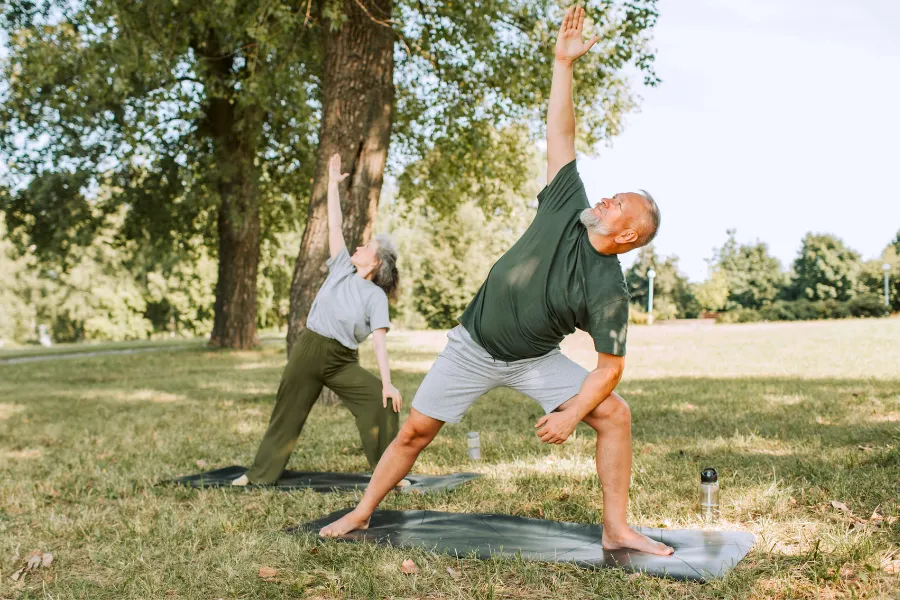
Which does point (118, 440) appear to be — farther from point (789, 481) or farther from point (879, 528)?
point (879, 528)

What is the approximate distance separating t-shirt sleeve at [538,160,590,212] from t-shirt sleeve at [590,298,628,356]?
0.62m

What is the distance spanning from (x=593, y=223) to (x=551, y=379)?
0.86 meters

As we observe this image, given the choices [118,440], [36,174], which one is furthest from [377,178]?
[36,174]

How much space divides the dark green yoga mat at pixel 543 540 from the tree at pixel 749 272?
6680cm

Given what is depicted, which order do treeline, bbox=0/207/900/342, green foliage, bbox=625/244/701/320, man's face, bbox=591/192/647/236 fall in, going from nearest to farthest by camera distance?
man's face, bbox=591/192/647/236 → treeline, bbox=0/207/900/342 → green foliage, bbox=625/244/701/320

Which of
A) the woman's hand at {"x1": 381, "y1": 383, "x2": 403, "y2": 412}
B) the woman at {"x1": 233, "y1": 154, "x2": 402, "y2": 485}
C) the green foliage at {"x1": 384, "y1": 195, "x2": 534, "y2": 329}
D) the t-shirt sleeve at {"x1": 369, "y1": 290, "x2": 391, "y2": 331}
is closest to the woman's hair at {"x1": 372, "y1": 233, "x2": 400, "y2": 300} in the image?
the woman at {"x1": 233, "y1": 154, "x2": 402, "y2": 485}

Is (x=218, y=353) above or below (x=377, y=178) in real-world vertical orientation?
below

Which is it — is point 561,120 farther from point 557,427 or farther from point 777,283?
point 777,283

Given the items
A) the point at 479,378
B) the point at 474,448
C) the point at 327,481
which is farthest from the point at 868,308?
the point at 479,378

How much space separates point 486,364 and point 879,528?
→ 224cm

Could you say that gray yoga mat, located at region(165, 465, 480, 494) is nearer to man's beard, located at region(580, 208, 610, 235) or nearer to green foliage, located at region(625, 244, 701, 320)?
man's beard, located at region(580, 208, 610, 235)

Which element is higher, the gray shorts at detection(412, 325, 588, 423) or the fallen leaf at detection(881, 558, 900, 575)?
the gray shorts at detection(412, 325, 588, 423)

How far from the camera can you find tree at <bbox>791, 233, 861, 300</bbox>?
67.1 m

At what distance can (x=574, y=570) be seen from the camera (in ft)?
12.2
